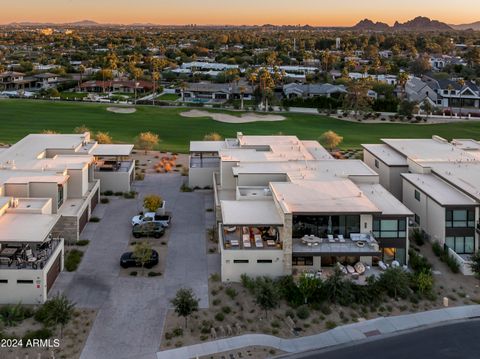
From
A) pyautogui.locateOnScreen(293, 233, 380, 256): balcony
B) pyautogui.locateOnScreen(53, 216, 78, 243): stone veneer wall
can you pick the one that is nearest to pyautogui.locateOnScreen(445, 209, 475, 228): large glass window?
pyautogui.locateOnScreen(293, 233, 380, 256): balcony

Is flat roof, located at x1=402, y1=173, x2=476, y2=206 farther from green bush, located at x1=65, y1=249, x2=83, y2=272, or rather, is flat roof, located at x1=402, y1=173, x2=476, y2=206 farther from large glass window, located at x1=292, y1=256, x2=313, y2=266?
green bush, located at x1=65, y1=249, x2=83, y2=272

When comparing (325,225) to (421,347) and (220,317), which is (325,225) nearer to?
(220,317)

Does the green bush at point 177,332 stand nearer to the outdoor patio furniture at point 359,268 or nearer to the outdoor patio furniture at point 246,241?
the outdoor patio furniture at point 246,241

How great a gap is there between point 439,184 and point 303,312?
1858 cm

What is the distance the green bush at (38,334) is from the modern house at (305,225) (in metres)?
10.0

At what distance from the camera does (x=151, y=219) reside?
131 feet

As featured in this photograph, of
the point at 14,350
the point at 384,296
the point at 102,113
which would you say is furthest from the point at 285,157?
the point at 102,113

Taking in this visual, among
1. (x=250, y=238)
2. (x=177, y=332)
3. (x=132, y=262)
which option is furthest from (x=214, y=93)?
(x=177, y=332)

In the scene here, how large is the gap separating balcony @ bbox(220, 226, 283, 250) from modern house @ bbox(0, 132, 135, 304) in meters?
9.83

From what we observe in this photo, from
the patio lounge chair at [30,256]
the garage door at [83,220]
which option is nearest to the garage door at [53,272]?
the patio lounge chair at [30,256]

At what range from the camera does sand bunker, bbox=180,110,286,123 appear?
88562mm

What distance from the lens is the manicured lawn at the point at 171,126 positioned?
7600cm

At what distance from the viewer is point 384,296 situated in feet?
97.5

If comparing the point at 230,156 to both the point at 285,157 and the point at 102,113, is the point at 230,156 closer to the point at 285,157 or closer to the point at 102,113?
the point at 285,157
